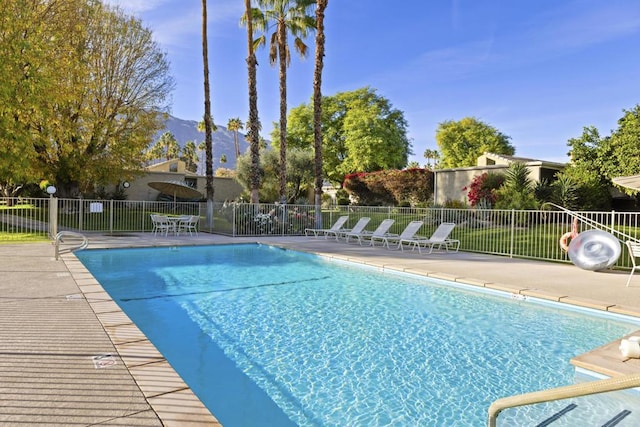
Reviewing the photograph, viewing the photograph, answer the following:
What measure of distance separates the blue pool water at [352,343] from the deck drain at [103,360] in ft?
2.75

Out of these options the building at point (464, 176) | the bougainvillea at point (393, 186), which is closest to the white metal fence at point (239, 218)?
the building at point (464, 176)

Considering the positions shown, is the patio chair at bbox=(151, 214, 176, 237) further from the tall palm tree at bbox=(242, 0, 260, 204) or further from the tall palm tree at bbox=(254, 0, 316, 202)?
the tall palm tree at bbox=(254, 0, 316, 202)

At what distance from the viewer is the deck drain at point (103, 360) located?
11.3 ft

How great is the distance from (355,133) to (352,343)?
106 ft

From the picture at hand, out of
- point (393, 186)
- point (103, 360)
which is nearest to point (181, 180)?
point (393, 186)

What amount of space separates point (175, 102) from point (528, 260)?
18593 mm

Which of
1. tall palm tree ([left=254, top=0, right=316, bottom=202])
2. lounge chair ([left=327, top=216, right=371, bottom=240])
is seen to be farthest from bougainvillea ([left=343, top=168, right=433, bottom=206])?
lounge chair ([left=327, top=216, right=371, bottom=240])

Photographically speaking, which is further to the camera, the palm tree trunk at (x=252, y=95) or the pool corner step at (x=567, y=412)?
the palm tree trunk at (x=252, y=95)

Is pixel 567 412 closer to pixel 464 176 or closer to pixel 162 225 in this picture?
pixel 162 225

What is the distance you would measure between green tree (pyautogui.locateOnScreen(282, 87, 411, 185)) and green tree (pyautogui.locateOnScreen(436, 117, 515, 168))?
15008 mm

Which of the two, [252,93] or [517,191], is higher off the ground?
[252,93]

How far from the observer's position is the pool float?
29.5 ft

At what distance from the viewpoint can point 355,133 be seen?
36281 millimetres

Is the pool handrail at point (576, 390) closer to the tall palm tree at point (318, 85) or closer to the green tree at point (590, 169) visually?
the tall palm tree at point (318, 85)
